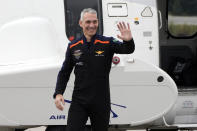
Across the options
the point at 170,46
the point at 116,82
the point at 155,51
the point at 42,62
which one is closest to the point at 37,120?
the point at 42,62

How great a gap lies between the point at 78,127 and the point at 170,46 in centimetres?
375

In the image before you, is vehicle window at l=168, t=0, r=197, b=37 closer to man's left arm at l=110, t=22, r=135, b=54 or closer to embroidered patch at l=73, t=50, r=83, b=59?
man's left arm at l=110, t=22, r=135, b=54

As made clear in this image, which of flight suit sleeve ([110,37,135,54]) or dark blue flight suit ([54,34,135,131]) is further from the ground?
flight suit sleeve ([110,37,135,54])

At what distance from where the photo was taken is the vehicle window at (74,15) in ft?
15.9

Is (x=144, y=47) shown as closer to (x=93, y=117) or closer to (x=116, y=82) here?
(x=116, y=82)

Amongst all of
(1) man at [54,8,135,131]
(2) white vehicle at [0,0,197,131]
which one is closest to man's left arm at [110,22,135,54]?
(1) man at [54,8,135,131]

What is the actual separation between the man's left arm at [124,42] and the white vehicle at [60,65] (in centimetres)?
89

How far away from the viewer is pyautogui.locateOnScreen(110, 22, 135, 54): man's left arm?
11.4ft

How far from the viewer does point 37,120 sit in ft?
14.9

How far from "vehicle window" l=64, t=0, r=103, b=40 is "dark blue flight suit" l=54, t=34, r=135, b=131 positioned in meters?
1.17

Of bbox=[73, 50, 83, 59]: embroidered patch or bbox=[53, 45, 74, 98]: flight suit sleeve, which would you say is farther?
bbox=[53, 45, 74, 98]: flight suit sleeve

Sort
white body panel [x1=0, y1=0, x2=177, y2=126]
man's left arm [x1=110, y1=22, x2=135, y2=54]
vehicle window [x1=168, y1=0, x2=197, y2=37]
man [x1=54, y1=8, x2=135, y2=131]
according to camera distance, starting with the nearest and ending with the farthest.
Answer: man's left arm [x1=110, y1=22, x2=135, y2=54] < man [x1=54, y1=8, x2=135, y2=131] < white body panel [x1=0, y1=0, x2=177, y2=126] < vehicle window [x1=168, y1=0, x2=197, y2=37]

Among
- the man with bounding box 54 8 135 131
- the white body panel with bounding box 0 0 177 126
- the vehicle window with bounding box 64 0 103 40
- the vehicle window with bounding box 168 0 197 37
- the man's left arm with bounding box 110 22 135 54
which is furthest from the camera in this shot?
the vehicle window with bounding box 168 0 197 37

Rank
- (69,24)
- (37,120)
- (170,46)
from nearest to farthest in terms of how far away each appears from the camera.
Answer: (37,120)
(69,24)
(170,46)
